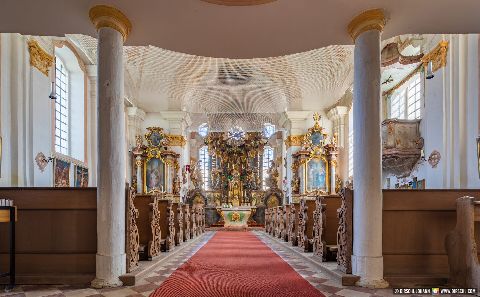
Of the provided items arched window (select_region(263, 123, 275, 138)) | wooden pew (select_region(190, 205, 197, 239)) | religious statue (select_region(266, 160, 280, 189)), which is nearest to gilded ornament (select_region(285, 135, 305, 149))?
religious statue (select_region(266, 160, 280, 189))

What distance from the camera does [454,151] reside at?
31.5ft

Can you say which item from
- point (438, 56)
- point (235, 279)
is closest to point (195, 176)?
point (438, 56)

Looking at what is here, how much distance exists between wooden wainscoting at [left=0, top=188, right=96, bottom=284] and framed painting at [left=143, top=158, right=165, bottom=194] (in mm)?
13426

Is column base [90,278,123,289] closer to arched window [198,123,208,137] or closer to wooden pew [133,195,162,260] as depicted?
wooden pew [133,195,162,260]

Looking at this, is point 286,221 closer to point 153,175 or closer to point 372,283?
point 372,283

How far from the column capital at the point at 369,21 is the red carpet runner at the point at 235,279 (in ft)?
10.2

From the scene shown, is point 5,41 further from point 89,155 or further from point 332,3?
point 332,3

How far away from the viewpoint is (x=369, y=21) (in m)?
5.45

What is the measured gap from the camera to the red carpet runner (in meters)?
4.67

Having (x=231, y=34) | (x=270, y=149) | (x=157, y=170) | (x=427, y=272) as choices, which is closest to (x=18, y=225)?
(x=231, y=34)

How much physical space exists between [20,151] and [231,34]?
536cm

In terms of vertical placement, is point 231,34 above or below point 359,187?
above

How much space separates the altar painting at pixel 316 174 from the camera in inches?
752

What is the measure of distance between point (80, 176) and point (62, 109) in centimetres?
203
